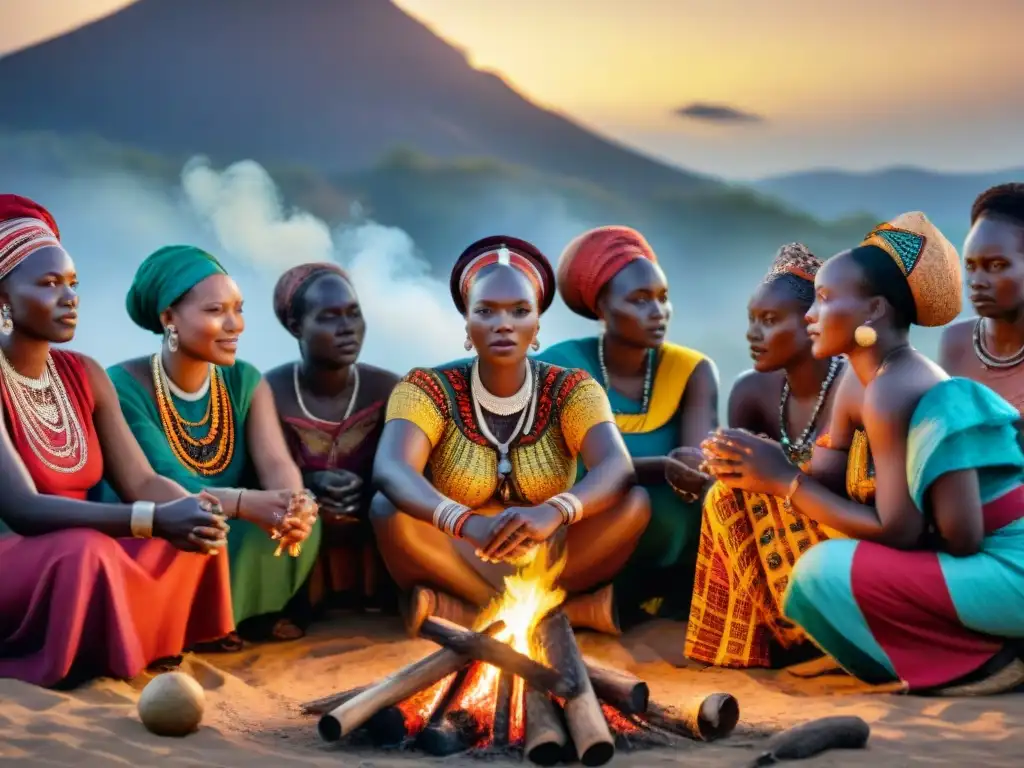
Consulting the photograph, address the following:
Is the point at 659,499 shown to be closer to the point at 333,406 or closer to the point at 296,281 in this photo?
the point at 333,406

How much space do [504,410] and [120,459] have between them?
63.0 inches

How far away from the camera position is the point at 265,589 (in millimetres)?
6000

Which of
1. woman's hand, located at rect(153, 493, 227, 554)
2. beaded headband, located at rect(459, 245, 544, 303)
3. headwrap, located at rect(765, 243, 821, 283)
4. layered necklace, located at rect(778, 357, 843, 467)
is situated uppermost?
headwrap, located at rect(765, 243, 821, 283)

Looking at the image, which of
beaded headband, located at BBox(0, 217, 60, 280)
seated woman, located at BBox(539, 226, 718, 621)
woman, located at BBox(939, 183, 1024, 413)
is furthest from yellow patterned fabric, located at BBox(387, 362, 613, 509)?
woman, located at BBox(939, 183, 1024, 413)

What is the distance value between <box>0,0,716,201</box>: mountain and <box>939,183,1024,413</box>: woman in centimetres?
898

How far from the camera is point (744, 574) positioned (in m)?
5.54

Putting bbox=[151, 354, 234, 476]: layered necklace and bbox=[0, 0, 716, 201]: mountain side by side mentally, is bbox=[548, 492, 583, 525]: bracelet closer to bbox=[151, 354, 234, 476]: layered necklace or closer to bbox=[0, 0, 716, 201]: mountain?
bbox=[151, 354, 234, 476]: layered necklace

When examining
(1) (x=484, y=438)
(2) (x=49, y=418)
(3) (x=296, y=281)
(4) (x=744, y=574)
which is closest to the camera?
(2) (x=49, y=418)

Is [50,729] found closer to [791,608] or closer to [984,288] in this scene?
[791,608]

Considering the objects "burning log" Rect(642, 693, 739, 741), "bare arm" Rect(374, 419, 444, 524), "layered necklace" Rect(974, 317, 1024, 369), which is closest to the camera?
"burning log" Rect(642, 693, 739, 741)

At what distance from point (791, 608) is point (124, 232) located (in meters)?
10.2

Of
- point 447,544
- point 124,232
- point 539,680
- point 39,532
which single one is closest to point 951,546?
point 539,680

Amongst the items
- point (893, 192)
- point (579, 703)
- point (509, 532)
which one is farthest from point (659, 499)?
point (893, 192)

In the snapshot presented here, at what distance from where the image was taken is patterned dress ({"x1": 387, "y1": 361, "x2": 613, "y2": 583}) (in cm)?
569
